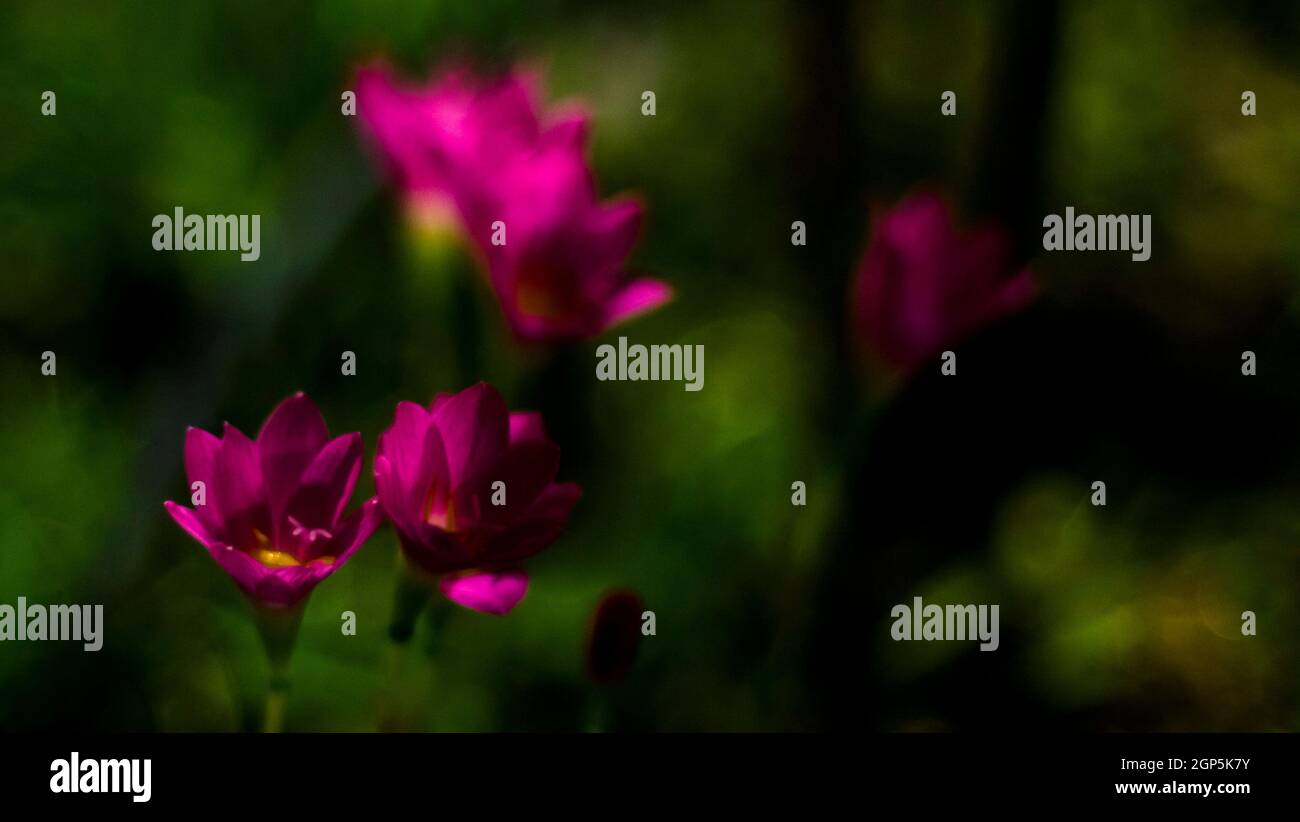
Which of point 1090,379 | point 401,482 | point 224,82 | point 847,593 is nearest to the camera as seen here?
point 401,482

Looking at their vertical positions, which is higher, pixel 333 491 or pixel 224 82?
pixel 224 82

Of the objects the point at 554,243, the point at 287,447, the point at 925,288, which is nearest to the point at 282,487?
the point at 287,447

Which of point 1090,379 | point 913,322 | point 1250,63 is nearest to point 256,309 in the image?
point 913,322

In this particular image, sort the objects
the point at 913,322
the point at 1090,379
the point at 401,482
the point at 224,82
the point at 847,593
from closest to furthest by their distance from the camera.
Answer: the point at 401,482 < the point at 913,322 < the point at 847,593 < the point at 1090,379 < the point at 224,82

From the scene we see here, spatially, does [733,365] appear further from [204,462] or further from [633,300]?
[204,462]

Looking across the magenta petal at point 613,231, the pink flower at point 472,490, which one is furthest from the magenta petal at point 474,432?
the magenta petal at point 613,231

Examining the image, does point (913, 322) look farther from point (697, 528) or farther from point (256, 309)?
point (256, 309)

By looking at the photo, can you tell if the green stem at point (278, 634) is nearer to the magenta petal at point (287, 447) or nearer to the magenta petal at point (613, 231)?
the magenta petal at point (287, 447)
